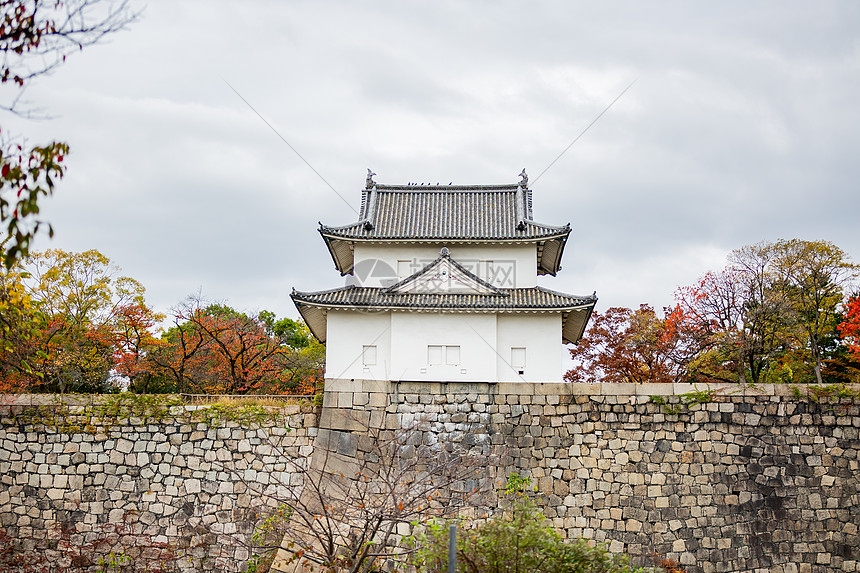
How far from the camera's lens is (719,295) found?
24500 mm

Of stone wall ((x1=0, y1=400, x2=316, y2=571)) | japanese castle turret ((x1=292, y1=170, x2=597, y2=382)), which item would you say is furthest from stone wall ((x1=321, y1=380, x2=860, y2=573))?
stone wall ((x1=0, y1=400, x2=316, y2=571))

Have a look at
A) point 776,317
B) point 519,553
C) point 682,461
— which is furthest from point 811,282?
point 519,553

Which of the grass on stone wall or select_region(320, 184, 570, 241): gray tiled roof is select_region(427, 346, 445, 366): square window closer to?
select_region(320, 184, 570, 241): gray tiled roof

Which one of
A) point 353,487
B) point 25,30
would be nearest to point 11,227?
point 25,30

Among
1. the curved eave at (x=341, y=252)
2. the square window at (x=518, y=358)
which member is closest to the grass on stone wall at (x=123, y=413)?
the curved eave at (x=341, y=252)

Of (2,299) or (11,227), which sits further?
(2,299)

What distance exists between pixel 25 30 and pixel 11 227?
206 cm

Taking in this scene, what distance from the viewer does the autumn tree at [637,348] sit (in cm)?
2516

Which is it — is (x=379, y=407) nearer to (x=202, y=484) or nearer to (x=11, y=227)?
(x=202, y=484)

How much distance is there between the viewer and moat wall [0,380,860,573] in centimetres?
1488

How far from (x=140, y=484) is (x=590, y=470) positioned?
992 centimetres

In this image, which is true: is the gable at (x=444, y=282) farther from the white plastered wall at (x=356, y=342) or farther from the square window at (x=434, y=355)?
the square window at (x=434, y=355)

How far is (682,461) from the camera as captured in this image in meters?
15.2

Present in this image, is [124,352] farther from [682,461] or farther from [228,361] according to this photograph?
[682,461]
